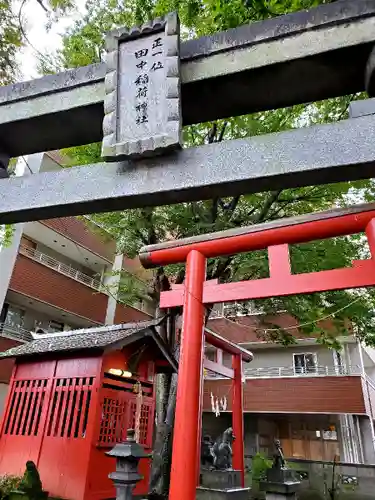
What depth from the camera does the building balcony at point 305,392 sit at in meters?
16.1

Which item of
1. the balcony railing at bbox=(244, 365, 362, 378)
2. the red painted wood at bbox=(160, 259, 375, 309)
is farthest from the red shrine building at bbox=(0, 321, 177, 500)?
the balcony railing at bbox=(244, 365, 362, 378)

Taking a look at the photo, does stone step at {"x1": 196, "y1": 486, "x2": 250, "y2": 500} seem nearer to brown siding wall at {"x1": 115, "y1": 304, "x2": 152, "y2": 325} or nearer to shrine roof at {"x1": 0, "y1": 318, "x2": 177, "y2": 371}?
shrine roof at {"x1": 0, "y1": 318, "x2": 177, "y2": 371}

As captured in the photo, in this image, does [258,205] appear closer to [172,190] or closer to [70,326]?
[172,190]

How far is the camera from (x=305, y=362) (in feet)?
64.2

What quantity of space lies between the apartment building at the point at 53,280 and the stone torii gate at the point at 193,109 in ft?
35.7

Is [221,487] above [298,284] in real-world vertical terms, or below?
below

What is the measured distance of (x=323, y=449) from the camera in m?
18.5

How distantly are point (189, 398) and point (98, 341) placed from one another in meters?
4.41

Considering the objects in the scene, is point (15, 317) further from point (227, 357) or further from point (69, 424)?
point (227, 357)

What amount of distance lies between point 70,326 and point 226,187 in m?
18.9

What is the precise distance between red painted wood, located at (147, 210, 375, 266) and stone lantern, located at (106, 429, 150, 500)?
280cm

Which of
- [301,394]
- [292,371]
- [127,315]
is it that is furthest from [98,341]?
[292,371]

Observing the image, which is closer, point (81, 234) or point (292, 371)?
point (292, 371)

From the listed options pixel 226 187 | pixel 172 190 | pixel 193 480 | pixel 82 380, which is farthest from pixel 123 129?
pixel 82 380
